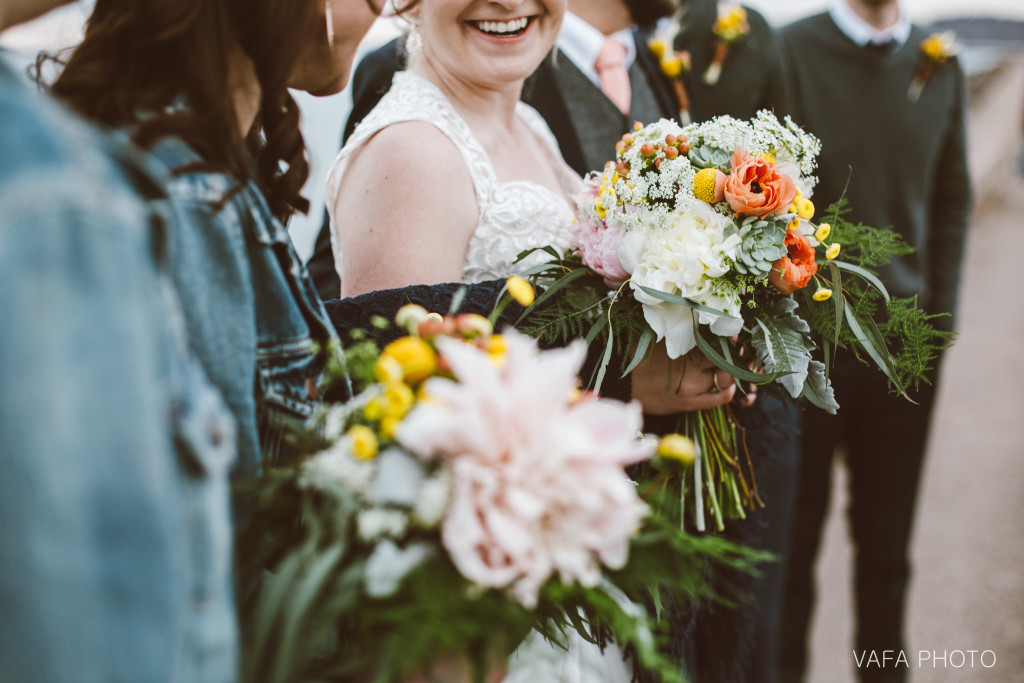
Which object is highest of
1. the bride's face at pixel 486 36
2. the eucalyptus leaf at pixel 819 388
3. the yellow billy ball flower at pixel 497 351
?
the bride's face at pixel 486 36

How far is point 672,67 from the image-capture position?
98.3 inches

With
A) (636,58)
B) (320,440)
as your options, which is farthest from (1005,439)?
(320,440)

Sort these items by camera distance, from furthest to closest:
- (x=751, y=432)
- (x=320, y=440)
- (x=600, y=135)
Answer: (x=600, y=135) < (x=751, y=432) < (x=320, y=440)

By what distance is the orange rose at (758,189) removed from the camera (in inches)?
51.2

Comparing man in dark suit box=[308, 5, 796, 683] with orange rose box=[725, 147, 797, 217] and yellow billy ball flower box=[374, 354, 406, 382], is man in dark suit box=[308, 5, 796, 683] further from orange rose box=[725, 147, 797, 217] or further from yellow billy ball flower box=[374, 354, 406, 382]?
yellow billy ball flower box=[374, 354, 406, 382]

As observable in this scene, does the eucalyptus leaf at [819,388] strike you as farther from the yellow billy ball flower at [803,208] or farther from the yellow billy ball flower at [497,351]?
the yellow billy ball flower at [497,351]

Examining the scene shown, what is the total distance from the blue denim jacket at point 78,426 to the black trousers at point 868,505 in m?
2.48

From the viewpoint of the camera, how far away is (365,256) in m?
1.43

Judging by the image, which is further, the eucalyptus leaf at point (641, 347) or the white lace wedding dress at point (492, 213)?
the white lace wedding dress at point (492, 213)

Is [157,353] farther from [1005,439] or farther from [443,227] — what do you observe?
[1005,439]

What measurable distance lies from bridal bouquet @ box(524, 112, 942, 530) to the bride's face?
1.19ft

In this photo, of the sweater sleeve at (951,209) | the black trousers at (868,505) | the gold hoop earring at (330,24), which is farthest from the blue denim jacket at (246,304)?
the sweater sleeve at (951,209)

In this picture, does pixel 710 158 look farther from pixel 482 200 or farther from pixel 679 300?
pixel 482 200

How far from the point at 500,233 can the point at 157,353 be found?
97cm
